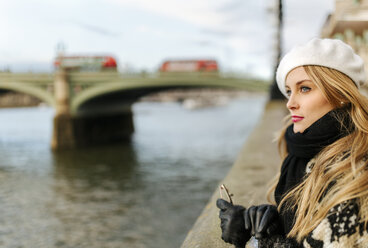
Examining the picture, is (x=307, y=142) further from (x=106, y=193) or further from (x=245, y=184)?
(x=106, y=193)

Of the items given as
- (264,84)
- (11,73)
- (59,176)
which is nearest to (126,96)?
(11,73)

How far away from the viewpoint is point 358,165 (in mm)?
1307

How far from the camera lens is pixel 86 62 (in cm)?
2912

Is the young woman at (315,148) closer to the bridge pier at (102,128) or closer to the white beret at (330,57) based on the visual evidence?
the white beret at (330,57)

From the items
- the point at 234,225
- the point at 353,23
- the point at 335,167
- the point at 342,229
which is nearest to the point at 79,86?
the point at 353,23

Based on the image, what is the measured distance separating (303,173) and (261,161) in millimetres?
3348

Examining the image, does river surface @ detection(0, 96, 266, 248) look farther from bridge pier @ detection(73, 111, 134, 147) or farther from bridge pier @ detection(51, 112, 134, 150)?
bridge pier @ detection(73, 111, 134, 147)

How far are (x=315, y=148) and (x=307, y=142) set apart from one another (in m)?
0.03

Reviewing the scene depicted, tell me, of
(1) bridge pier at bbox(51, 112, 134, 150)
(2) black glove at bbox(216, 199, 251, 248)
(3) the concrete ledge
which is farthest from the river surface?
(2) black glove at bbox(216, 199, 251, 248)

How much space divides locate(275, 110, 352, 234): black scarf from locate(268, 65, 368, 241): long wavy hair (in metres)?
0.02

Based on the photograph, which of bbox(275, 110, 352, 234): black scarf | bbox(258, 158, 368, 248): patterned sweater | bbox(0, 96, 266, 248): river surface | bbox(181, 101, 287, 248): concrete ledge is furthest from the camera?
bbox(0, 96, 266, 248): river surface

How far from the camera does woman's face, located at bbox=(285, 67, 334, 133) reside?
143 centimetres

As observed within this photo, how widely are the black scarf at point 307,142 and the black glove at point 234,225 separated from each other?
0.16m

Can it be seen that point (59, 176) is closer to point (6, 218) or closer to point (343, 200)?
point (6, 218)
